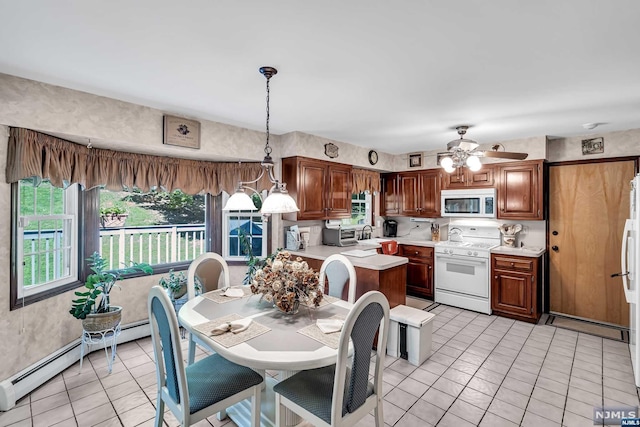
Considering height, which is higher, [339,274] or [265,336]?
[339,274]

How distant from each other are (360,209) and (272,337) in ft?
13.3

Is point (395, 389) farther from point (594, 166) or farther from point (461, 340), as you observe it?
point (594, 166)

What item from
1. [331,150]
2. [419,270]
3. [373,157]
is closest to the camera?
[331,150]

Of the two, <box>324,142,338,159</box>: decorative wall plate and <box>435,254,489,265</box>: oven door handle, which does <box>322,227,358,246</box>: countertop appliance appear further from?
<box>435,254,489,265</box>: oven door handle

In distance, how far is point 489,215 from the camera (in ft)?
14.8

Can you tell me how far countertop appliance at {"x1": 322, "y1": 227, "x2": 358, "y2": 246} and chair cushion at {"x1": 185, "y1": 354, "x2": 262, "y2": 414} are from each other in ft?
8.52

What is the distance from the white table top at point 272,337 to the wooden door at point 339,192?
213 centimetres

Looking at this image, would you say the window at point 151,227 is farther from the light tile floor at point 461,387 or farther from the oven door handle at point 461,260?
the oven door handle at point 461,260

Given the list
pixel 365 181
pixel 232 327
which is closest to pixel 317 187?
pixel 365 181

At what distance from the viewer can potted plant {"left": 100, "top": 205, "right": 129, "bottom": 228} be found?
3.42 m

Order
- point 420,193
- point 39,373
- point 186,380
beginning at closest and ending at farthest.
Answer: point 186,380 → point 39,373 → point 420,193

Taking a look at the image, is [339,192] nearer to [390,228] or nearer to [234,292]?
[390,228]

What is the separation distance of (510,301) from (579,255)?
3.52 ft

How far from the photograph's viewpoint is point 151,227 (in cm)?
385
